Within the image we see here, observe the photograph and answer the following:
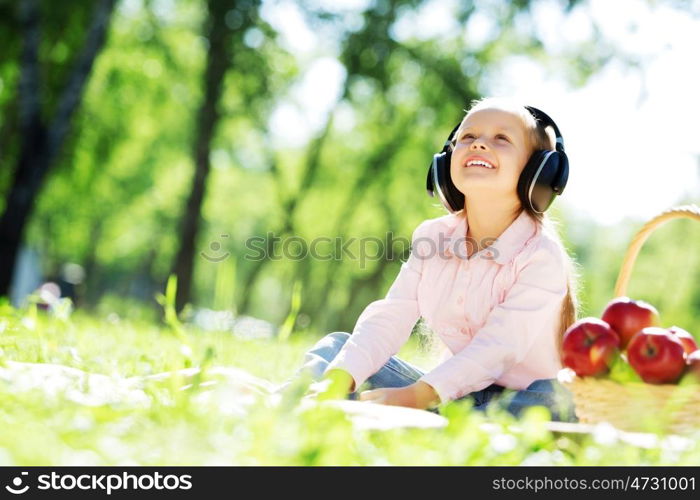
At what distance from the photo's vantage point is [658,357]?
8.39 feet

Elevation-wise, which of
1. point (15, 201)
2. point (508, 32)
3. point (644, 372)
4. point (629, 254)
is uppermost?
point (508, 32)

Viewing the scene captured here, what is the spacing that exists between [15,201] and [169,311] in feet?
19.1

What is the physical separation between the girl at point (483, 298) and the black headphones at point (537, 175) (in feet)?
0.08

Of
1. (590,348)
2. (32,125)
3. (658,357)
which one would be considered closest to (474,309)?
(590,348)

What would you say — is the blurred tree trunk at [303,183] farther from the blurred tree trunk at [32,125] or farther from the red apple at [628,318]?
the red apple at [628,318]

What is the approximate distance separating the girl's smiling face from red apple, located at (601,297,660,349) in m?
0.90

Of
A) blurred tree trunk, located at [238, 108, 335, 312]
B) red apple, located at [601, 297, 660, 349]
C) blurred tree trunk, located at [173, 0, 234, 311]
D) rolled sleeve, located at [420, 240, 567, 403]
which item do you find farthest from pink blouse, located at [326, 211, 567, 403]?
blurred tree trunk, located at [238, 108, 335, 312]

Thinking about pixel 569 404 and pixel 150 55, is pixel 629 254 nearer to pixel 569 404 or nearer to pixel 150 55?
pixel 569 404

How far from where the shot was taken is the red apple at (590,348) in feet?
8.63

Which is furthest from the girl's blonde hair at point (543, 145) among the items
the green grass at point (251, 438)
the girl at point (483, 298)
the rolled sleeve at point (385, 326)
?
the green grass at point (251, 438)

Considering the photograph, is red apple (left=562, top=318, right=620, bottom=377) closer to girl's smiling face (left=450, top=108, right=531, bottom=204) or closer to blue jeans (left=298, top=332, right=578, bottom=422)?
blue jeans (left=298, top=332, right=578, bottom=422)

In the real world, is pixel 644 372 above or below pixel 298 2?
below

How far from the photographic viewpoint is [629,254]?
3.65 m

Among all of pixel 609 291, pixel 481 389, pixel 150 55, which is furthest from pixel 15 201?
pixel 609 291
